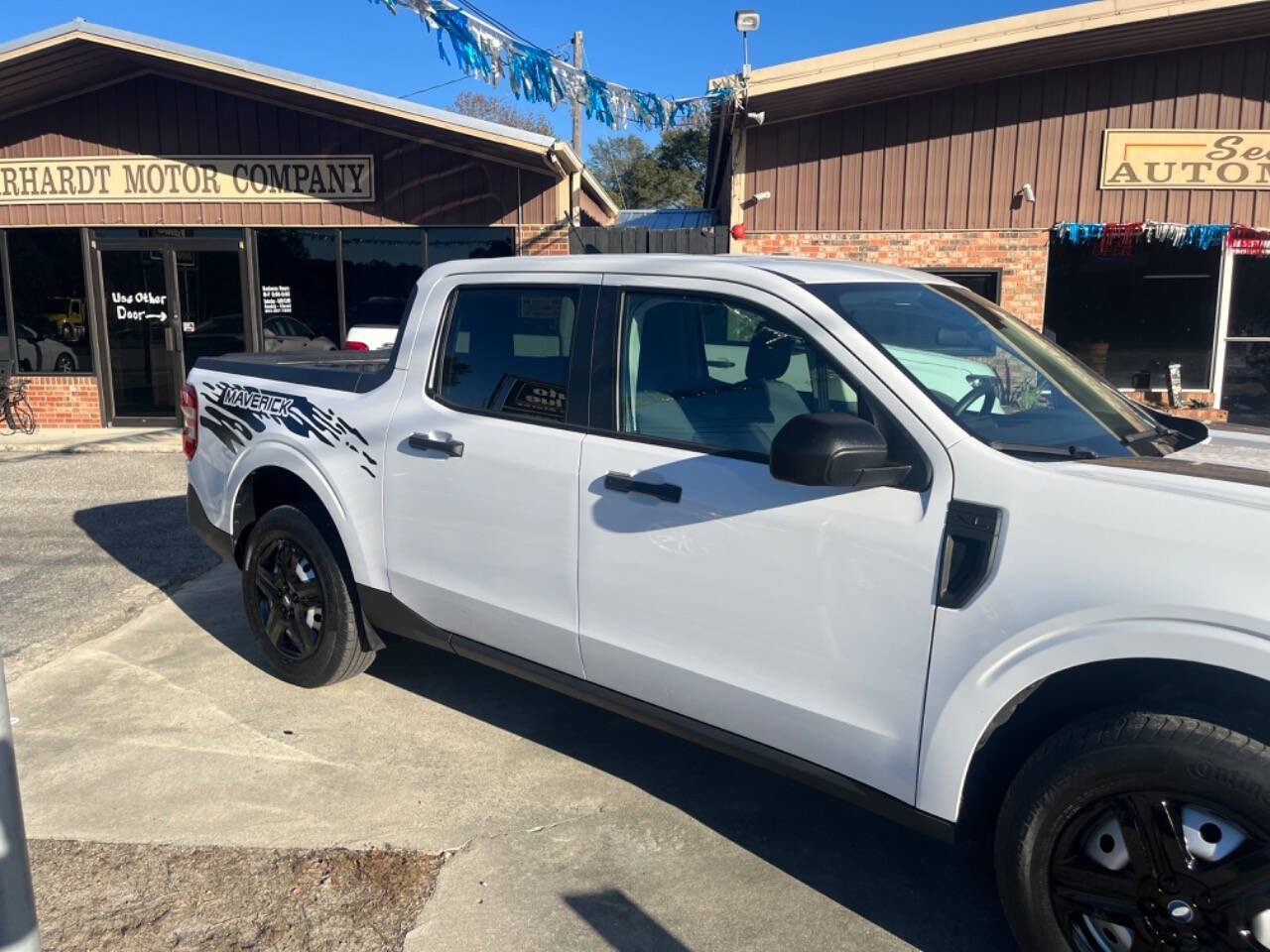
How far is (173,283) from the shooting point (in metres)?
13.1

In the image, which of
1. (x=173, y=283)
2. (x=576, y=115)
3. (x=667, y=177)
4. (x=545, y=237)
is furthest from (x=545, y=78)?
(x=667, y=177)

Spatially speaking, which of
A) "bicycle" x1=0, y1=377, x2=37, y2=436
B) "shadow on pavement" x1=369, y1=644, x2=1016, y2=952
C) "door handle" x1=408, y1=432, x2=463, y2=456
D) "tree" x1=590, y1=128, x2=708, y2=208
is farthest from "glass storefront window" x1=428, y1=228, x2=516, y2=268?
"tree" x1=590, y1=128, x2=708, y2=208

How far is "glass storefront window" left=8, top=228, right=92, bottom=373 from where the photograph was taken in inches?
525

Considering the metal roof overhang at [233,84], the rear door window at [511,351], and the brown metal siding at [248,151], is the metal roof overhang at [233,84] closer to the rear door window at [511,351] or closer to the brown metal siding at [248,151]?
the brown metal siding at [248,151]

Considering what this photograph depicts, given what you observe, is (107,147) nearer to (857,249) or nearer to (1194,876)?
(857,249)

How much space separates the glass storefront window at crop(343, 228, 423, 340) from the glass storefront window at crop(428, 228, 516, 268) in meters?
0.18

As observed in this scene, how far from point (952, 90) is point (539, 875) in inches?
394

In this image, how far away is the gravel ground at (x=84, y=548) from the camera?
5.67 m

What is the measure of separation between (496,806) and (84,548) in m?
4.92

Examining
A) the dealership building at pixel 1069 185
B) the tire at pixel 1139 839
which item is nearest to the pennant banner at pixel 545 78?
the dealership building at pixel 1069 185

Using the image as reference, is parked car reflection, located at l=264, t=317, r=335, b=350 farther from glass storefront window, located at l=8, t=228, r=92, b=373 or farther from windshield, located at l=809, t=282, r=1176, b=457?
windshield, located at l=809, t=282, r=1176, b=457

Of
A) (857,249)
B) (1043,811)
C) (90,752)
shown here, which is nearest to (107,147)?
(857,249)

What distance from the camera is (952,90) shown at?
35.9 feet

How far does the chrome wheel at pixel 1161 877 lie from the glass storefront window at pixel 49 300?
1381 centimetres
